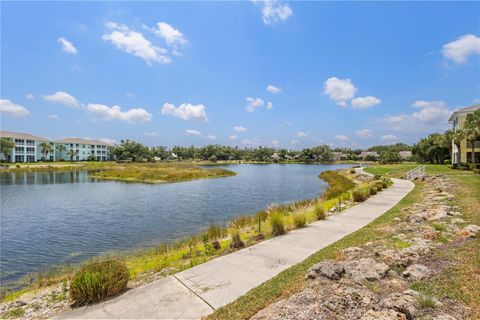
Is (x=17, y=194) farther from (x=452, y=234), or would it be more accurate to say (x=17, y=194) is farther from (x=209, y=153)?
(x=209, y=153)

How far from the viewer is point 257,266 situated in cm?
638

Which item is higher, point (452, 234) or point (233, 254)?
point (452, 234)

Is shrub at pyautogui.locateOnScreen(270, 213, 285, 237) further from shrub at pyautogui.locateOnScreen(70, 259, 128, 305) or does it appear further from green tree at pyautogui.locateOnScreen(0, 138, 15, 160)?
green tree at pyautogui.locateOnScreen(0, 138, 15, 160)

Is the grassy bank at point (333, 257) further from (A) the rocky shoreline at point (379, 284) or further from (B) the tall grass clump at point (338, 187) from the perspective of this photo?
(B) the tall grass clump at point (338, 187)

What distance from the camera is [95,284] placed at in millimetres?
5172

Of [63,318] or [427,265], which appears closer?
[63,318]

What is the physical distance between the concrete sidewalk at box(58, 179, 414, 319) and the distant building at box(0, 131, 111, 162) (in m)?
97.2

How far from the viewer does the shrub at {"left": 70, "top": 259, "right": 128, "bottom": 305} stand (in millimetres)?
5148

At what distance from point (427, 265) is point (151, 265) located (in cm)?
697

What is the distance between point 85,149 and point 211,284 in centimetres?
12134

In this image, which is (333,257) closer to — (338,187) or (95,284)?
(95,284)

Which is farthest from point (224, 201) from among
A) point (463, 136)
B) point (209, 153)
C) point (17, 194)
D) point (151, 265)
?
point (209, 153)

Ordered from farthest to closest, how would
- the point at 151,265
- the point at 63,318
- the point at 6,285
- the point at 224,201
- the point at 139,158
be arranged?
the point at 139,158
the point at 224,201
the point at 6,285
the point at 151,265
the point at 63,318

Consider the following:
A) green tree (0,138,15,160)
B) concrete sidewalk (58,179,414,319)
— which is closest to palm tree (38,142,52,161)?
green tree (0,138,15,160)
